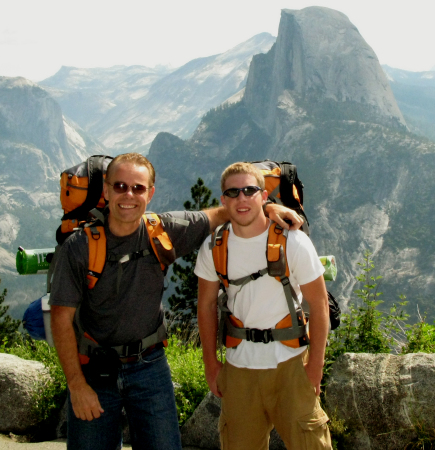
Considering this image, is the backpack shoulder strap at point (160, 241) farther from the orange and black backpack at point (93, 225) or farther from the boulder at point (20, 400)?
the boulder at point (20, 400)

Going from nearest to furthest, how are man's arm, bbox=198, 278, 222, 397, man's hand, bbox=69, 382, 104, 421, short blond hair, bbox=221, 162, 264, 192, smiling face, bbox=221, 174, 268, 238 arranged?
man's hand, bbox=69, 382, 104, 421 < smiling face, bbox=221, 174, 268, 238 < short blond hair, bbox=221, 162, 264, 192 < man's arm, bbox=198, 278, 222, 397

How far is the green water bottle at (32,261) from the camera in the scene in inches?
196

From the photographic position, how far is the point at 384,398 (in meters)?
4.96

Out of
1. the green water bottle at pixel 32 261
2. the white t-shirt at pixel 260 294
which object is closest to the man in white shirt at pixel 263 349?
the white t-shirt at pixel 260 294

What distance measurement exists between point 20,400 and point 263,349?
4066mm

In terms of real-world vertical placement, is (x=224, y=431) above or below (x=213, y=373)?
below

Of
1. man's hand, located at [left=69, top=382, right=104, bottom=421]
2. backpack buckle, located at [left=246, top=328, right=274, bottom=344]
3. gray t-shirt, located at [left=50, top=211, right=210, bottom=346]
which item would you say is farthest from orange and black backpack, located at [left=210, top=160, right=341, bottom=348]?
man's hand, located at [left=69, top=382, right=104, bottom=421]

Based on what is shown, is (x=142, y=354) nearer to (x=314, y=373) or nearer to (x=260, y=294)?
(x=260, y=294)

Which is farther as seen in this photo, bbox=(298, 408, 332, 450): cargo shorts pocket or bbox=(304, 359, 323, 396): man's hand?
bbox=(304, 359, 323, 396): man's hand

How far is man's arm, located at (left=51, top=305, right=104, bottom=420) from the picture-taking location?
3.50 metres

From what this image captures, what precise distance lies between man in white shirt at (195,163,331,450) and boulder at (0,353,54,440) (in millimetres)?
3414

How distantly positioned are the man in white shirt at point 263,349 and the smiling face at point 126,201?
2.12 feet

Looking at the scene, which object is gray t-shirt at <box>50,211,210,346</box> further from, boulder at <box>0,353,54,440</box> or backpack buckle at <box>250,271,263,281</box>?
boulder at <box>0,353,54,440</box>

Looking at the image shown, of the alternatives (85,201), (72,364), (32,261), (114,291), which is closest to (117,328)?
(114,291)
